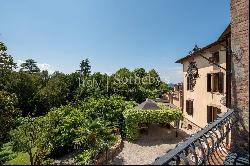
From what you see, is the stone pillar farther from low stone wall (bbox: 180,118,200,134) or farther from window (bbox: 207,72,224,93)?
low stone wall (bbox: 180,118,200,134)

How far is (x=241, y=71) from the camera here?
751 cm

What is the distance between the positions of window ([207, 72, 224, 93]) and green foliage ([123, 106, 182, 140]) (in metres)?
4.25

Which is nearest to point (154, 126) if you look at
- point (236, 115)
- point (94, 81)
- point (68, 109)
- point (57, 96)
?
point (68, 109)

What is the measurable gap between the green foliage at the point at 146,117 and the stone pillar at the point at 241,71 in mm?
14726

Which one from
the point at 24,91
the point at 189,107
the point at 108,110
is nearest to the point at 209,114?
the point at 189,107

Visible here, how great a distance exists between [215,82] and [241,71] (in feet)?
40.2

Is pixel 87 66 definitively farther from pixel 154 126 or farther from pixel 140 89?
pixel 154 126

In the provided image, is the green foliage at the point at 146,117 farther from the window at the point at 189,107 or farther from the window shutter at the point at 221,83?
the window shutter at the point at 221,83

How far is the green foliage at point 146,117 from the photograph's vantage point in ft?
74.4

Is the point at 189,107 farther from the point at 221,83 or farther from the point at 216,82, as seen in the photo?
the point at 221,83

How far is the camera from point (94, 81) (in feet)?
167

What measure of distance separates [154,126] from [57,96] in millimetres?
32369

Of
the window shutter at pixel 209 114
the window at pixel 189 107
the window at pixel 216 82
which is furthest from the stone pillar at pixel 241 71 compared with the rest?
the window at pixel 189 107

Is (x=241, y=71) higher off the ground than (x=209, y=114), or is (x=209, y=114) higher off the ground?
(x=241, y=71)
